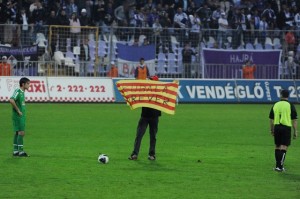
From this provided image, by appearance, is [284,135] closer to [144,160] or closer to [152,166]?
[152,166]

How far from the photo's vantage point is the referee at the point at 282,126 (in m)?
16.8

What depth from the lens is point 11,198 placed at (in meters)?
13.1

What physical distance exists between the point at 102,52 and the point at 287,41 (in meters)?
9.79

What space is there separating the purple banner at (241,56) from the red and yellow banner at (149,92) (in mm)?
19644

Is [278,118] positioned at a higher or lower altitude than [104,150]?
higher

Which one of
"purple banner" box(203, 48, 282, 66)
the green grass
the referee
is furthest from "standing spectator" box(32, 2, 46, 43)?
the referee

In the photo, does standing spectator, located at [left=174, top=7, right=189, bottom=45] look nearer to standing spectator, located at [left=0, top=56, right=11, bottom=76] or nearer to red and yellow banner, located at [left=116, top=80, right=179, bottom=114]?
standing spectator, located at [left=0, top=56, right=11, bottom=76]

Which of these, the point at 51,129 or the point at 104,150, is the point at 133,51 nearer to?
the point at 51,129

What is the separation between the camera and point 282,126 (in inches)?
662

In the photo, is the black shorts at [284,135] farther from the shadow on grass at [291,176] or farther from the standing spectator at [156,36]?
the standing spectator at [156,36]

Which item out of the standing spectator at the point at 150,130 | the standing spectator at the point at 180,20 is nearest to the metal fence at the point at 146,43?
the standing spectator at the point at 180,20

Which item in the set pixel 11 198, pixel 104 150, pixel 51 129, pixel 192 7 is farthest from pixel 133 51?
pixel 11 198

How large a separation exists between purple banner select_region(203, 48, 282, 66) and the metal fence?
0.37m

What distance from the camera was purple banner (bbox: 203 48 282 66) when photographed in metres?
39.0
